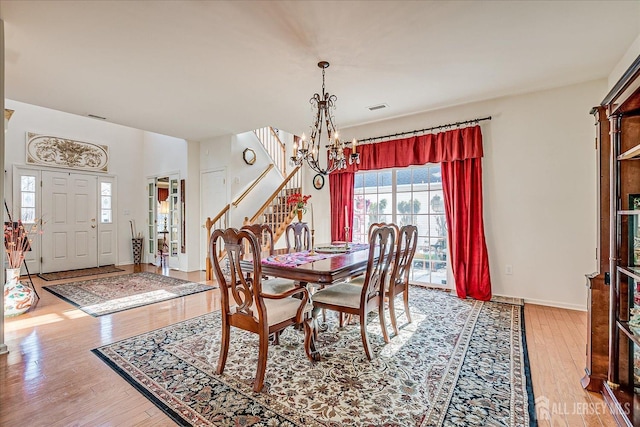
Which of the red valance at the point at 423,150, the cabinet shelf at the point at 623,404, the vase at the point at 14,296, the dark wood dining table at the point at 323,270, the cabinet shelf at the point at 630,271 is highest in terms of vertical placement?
the red valance at the point at 423,150

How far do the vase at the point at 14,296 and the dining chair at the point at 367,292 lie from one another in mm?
3450

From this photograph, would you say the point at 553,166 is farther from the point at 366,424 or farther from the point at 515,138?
the point at 366,424

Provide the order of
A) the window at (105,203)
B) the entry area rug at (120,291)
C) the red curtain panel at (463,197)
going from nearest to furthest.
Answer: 1. the entry area rug at (120,291)
2. the red curtain panel at (463,197)
3. the window at (105,203)

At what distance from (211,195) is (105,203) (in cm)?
254

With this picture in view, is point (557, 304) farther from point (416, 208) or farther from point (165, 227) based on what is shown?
point (165, 227)

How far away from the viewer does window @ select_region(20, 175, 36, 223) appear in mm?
5410

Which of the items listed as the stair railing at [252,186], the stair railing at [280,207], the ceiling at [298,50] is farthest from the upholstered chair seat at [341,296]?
the stair railing at [252,186]

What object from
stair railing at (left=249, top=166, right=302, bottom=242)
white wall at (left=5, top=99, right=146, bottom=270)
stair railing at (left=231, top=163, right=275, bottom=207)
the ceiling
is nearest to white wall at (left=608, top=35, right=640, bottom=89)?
the ceiling

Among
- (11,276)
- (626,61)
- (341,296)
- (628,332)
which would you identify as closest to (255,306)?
(341,296)

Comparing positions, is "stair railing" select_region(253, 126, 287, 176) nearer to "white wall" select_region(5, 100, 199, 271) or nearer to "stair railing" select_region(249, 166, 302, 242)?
"stair railing" select_region(249, 166, 302, 242)

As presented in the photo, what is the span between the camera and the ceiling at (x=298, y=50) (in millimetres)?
2158

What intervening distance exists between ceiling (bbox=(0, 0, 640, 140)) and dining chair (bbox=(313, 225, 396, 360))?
63.5 inches

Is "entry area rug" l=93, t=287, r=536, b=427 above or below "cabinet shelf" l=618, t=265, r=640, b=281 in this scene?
below

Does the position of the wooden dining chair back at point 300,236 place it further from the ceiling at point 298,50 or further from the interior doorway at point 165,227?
the interior doorway at point 165,227
